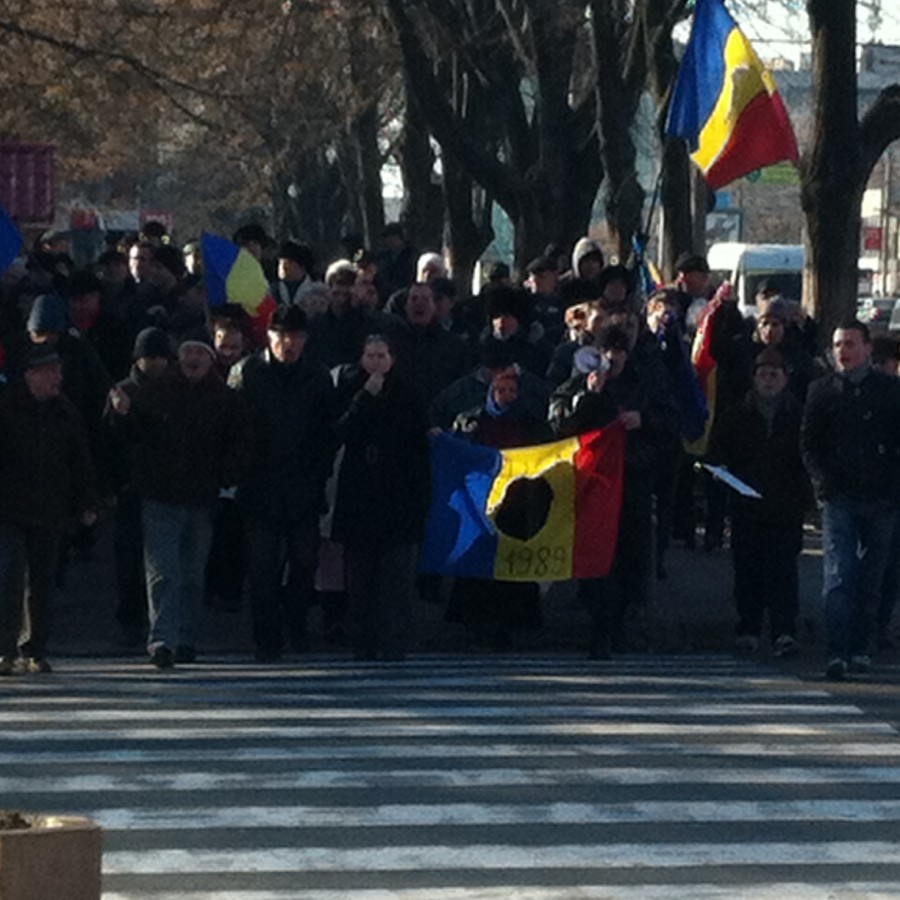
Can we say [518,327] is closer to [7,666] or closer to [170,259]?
[7,666]

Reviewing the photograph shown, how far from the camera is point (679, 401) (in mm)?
17359

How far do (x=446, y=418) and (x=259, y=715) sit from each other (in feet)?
11.4

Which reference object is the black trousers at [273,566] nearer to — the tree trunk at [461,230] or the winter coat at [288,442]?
the winter coat at [288,442]

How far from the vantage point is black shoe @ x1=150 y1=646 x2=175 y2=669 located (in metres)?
15.2

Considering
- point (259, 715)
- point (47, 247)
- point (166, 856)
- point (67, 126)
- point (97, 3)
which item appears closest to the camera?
point (166, 856)

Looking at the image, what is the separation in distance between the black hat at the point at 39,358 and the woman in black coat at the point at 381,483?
1549 mm

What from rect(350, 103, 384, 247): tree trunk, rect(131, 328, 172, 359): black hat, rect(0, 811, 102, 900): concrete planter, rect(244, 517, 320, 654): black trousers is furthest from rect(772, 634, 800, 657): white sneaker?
rect(350, 103, 384, 247): tree trunk

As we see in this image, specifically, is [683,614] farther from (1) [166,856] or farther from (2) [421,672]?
(1) [166,856]

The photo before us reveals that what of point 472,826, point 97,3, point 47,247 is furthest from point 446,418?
point 97,3

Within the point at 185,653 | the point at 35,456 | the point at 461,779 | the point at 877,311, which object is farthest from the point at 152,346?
the point at 877,311

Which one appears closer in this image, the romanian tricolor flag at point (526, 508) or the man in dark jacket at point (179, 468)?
the man in dark jacket at point (179, 468)

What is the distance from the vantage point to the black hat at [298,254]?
798 inches

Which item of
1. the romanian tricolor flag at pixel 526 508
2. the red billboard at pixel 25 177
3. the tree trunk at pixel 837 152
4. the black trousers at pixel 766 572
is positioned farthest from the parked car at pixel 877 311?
the romanian tricolor flag at pixel 526 508

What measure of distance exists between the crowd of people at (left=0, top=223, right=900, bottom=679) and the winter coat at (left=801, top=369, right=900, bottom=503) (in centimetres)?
1
